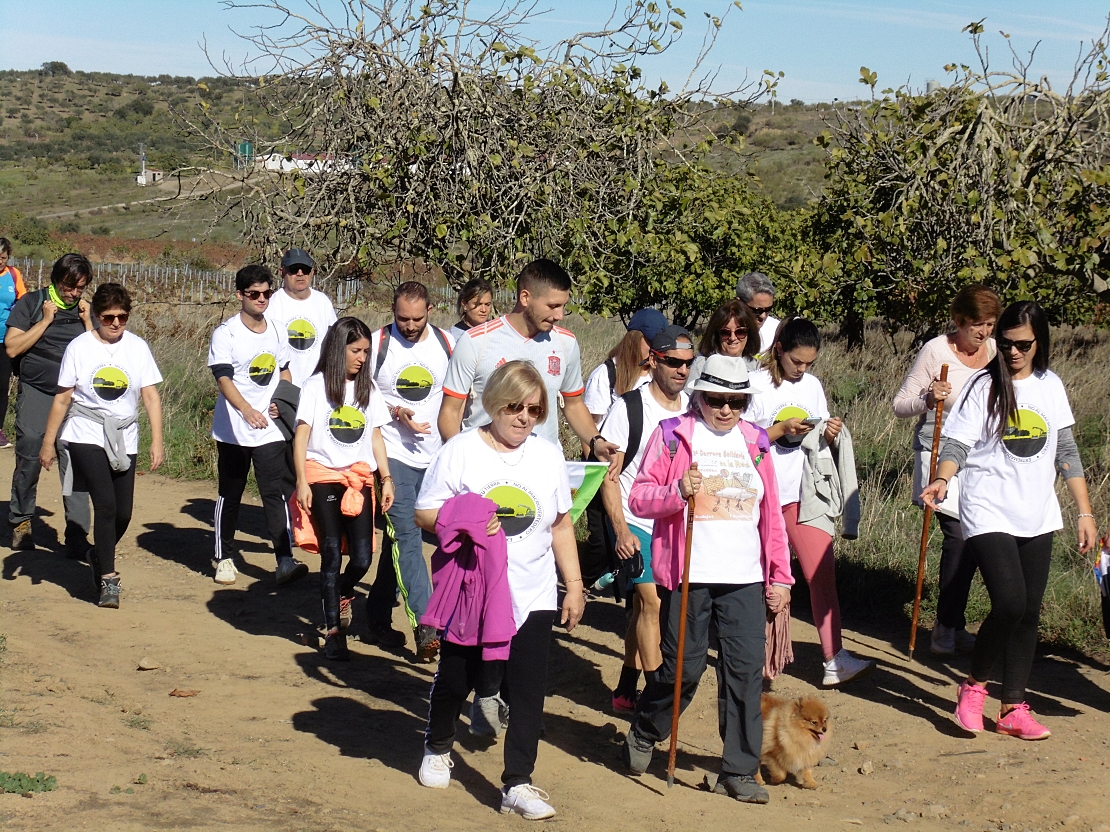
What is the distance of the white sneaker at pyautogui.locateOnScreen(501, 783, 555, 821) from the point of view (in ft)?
15.3

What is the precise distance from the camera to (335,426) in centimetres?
649

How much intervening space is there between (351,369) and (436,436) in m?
0.74

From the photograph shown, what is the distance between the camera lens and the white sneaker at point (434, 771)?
4.93 meters

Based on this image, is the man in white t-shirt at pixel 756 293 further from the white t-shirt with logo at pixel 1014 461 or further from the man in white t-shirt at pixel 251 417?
the man in white t-shirt at pixel 251 417

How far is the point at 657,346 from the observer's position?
572cm

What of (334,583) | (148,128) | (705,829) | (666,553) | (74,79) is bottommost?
(705,829)

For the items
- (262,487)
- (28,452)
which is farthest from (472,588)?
(28,452)

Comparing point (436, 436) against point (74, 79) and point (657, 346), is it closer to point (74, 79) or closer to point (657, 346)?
point (657, 346)

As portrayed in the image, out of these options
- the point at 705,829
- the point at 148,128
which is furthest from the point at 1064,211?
the point at 148,128

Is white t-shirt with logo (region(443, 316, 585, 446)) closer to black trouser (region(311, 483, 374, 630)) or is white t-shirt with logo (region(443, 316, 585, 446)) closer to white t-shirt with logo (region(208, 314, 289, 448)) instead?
black trouser (region(311, 483, 374, 630))

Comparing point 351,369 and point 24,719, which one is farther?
point 351,369

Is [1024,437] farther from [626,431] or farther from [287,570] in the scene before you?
[287,570]

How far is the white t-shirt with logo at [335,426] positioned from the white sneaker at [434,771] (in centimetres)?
204

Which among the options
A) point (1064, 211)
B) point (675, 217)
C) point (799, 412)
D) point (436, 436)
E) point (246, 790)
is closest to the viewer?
point (246, 790)
